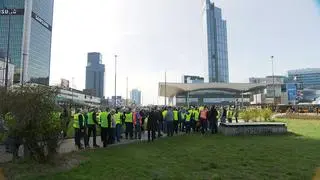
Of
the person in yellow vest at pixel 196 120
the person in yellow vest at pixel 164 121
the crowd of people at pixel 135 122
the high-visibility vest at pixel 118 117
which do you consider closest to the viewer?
the crowd of people at pixel 135 122

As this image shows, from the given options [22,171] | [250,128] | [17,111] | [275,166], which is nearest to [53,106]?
[17,111]

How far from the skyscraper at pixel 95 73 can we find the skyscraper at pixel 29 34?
17.8 m

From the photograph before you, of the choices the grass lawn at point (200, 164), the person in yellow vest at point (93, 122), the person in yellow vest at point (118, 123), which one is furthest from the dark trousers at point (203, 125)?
the grass lawn at point (200, 164)

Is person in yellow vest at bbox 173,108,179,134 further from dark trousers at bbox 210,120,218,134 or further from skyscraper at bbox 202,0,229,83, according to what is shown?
skyscraper at bbox 202,0,229,83

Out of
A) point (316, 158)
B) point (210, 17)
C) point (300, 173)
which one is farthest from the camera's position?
point (210, 17)

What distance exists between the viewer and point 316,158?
12531 mm

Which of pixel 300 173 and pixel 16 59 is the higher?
pixel 16 59

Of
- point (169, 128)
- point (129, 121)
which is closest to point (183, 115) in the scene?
point (169, 128)

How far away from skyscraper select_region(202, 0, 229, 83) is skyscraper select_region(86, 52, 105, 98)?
146 feet

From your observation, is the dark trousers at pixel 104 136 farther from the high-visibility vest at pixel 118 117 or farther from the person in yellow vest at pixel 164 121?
the person in yellow vest at pixel 164 121

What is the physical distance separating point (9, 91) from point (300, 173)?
8254mm

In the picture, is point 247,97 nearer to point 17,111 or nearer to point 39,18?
point 39,18

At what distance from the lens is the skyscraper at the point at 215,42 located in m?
165

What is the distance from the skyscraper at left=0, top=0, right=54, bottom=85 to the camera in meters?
106
